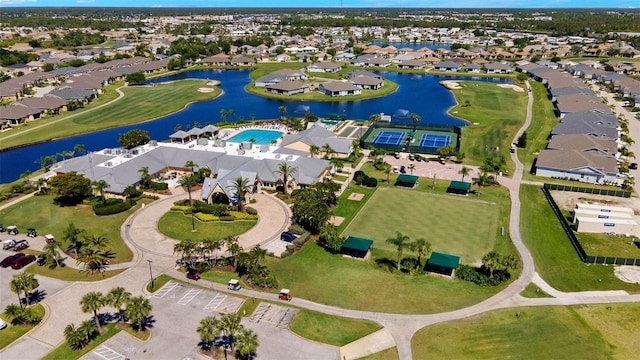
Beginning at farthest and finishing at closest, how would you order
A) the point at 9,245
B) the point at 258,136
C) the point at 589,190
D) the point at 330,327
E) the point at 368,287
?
the point at 258,136 → the point at 589,190 → the point at 9,245 → the point at 368,287 → the point at 330,327

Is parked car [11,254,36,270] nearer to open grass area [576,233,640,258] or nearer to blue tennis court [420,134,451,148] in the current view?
open grass area [576,233,640,258]

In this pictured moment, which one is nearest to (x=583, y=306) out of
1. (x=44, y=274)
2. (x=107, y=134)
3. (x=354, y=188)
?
→ (x=354, y=188)

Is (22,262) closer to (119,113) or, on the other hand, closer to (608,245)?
(608,245)

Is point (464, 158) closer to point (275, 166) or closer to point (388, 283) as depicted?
point (275, 166)

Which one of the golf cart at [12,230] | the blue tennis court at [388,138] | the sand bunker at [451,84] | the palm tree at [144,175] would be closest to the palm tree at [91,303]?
the golf cart at [12,230]

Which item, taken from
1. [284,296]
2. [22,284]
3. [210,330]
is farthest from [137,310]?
[284,296]

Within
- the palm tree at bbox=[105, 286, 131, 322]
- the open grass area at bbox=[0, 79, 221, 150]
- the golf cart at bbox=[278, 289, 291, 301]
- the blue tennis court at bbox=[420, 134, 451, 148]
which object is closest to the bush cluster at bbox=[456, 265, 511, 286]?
the golf cart at bbox=[278, 289, 291, 301]
